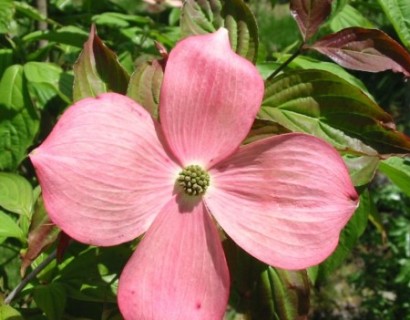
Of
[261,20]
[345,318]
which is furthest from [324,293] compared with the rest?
[261,20]

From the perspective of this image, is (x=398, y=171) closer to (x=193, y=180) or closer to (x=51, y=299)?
(x=193, y=180)

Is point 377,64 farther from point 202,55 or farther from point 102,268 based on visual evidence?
point 102,268

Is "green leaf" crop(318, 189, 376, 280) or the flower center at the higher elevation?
the flower center

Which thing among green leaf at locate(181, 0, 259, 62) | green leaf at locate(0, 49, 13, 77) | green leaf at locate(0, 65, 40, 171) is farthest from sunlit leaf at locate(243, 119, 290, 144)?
green leaf at locate(0, 49, 13, 77)

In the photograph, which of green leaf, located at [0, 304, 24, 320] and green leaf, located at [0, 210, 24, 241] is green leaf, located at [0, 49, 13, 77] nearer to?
green leaf, located at [0, 210, 24, 241]

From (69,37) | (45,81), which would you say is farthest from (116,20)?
(45,81)

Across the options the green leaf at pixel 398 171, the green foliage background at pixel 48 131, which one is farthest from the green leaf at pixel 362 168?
the green leaf at pixel 398 171
